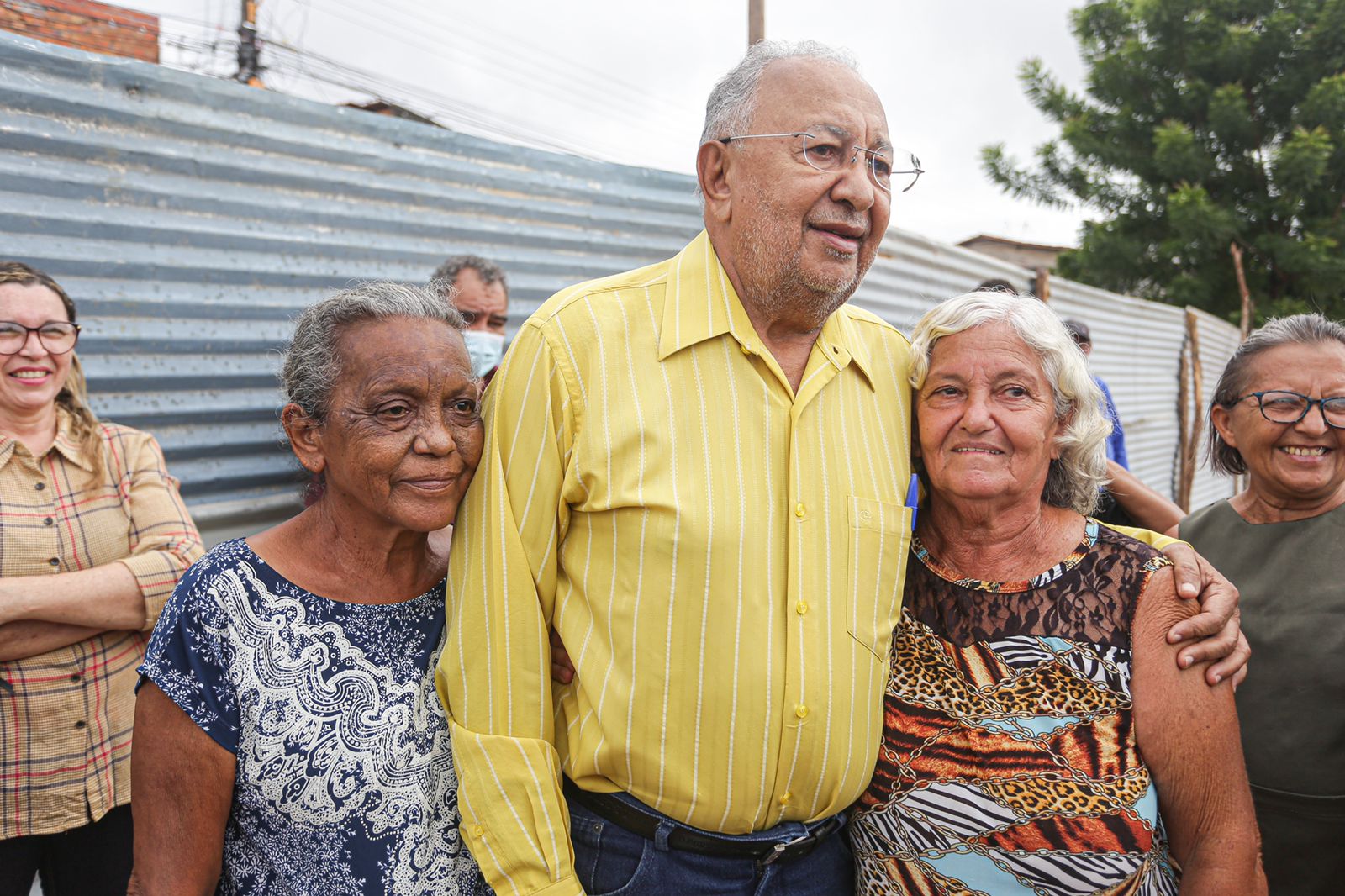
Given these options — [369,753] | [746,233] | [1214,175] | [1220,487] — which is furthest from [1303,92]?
[369,753]

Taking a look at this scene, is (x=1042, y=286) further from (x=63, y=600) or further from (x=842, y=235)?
(x=63, y=600)

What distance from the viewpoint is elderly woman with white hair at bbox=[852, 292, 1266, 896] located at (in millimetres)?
1795

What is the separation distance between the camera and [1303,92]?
45.3 ft

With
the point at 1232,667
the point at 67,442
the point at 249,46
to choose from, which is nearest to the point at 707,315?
the point at 1232,667

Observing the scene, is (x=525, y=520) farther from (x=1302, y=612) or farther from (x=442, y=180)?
(x=442, y=180)

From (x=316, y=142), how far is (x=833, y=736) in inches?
107

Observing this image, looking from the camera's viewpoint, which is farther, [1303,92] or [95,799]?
[1303,92]

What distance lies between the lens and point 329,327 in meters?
1.77

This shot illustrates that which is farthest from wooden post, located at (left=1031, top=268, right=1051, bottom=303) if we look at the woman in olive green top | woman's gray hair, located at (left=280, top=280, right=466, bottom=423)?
woman's gray hair, located at (left=280, top=280, right=466, bottom=423)

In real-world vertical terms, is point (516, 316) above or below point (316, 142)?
below

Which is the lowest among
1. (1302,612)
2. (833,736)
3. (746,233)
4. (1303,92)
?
(833,736)

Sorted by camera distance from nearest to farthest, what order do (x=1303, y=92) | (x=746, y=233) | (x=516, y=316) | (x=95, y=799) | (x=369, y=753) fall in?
(x=369, y=753), (x=746, y=233), (x=95, y=799), (x=516, y=316), (x=1303, y=92)

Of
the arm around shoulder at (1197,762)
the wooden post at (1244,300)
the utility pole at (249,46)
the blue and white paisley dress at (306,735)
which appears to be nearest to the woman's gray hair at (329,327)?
the blue and white paisley dress at (306,735)

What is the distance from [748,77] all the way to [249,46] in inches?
553
